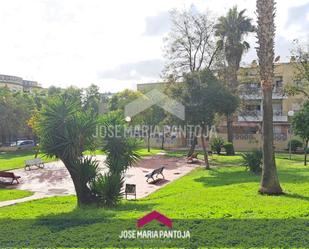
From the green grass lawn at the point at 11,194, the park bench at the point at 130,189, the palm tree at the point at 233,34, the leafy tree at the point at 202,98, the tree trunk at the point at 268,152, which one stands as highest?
the palm tree at the point at 233,34

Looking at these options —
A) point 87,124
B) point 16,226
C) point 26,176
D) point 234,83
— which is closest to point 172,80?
point 234,83

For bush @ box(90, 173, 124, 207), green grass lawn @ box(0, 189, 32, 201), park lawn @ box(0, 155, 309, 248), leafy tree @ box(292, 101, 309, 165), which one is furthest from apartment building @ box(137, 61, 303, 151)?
park lawn @ box(0, 155, 309, 248)

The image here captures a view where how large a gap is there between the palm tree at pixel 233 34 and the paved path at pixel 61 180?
10.4 metres

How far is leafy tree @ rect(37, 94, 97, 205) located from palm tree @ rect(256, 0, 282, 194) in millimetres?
5533

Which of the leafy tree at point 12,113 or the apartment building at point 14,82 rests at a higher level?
the apartment building at point 14,82

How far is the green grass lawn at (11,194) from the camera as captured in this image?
15500 mm

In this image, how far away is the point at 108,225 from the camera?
7.34 meters

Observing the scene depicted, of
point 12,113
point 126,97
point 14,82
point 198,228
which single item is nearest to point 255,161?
point 198,228

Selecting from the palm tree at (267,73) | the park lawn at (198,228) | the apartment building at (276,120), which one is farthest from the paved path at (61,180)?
the apartment building at (276,120)

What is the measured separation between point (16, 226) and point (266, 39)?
8749mm

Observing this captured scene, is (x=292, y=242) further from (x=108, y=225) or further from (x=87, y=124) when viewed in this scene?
(x=87, y=124)

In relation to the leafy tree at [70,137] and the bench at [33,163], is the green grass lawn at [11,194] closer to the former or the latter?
the leafy tree at [70,137]

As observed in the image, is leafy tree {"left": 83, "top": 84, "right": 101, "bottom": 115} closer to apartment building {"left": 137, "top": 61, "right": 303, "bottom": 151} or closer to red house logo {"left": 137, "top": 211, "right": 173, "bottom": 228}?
apartment building {"left": 137, "top": 61, "right": 303, "bottom": 151}

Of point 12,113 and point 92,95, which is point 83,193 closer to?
point 12,113
